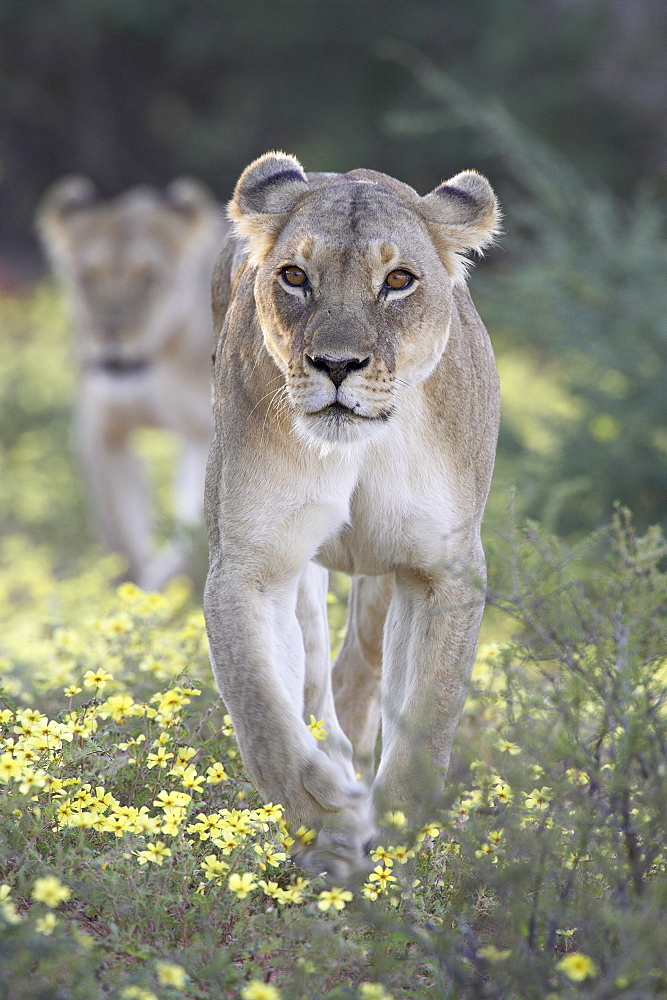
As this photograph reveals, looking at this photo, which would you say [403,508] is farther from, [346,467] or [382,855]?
[382,855]

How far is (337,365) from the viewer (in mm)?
3668

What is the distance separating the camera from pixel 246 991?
8.93 ft

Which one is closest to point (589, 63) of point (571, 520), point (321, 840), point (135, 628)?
point (571, 520)

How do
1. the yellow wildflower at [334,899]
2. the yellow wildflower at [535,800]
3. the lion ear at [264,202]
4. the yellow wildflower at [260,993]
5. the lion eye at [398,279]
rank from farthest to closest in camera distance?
the lion ear at [264,202]
the lion eye at [398,279]
the yellow wildflower at [535,800]
the yellow wildflower at [334,899]
the yellow wildflower at [260,993]

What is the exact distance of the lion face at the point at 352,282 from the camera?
12.2 ft

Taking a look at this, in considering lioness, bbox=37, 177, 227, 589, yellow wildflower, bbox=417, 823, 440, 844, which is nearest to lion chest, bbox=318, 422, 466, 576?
yellow wildflower, bbox=417, 823, 440, 844

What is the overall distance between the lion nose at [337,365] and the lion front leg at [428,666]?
61cm

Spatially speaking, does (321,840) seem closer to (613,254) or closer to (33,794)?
(33,794)

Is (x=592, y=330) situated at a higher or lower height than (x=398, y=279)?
higher

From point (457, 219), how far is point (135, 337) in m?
6.04

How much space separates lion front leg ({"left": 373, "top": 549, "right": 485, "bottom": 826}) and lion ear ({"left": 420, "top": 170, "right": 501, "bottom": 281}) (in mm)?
927

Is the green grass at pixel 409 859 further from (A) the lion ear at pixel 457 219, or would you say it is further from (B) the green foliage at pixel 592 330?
(B) the green foliage at pixel 592 330

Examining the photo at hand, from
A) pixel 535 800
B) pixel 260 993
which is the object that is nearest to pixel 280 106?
pixel 535 800

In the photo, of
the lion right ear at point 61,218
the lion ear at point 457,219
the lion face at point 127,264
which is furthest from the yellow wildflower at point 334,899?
the lion right ear at point 61,218
